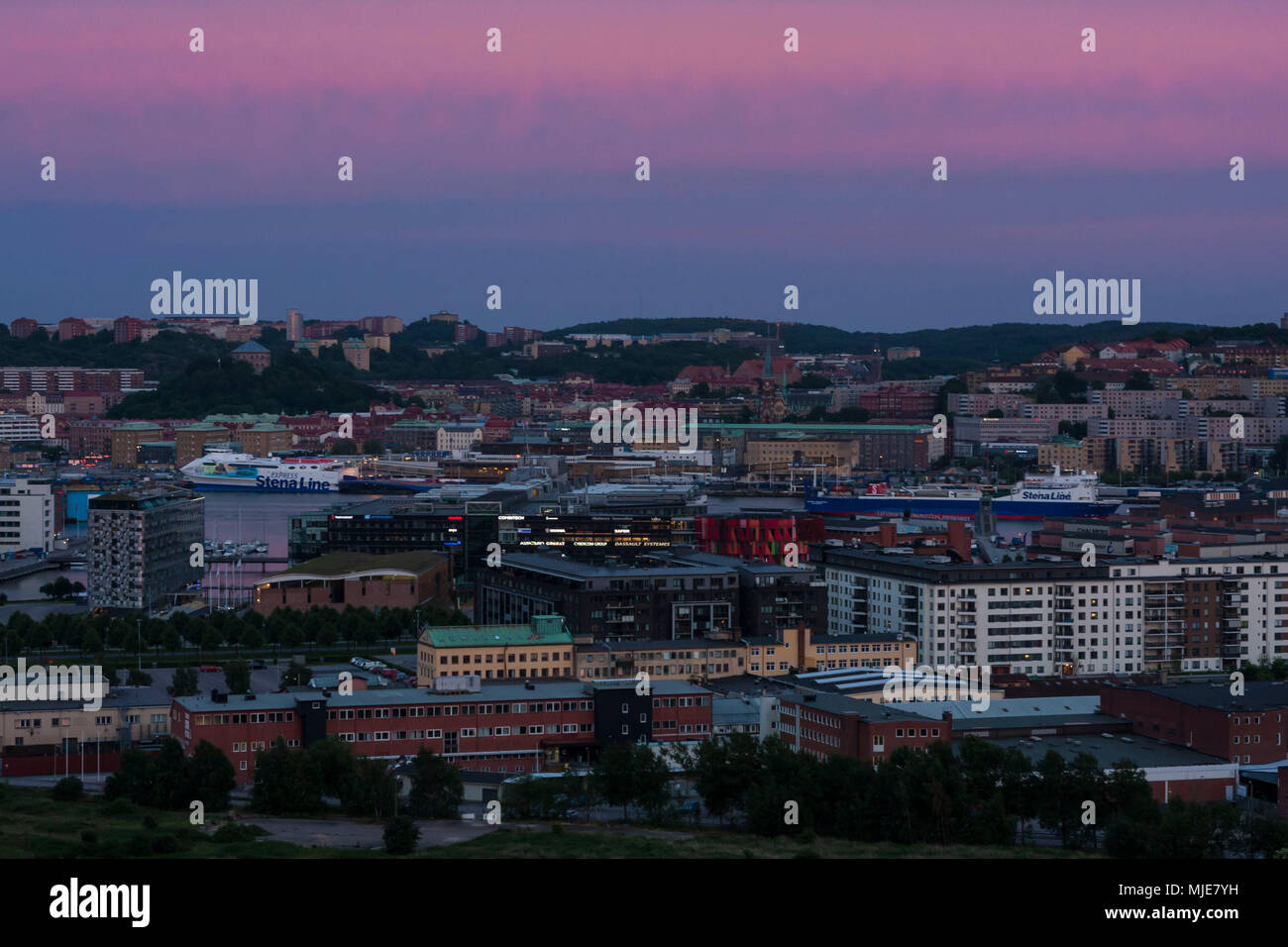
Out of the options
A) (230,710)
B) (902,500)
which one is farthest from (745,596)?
(902,500)

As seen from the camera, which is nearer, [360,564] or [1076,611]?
[1076,611]

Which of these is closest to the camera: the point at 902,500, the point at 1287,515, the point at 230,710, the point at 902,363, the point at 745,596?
the point at 230,710

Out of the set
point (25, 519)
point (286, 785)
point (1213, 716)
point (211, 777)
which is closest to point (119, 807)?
point (211, 777)

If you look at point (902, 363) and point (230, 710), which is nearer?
point (230, 710)

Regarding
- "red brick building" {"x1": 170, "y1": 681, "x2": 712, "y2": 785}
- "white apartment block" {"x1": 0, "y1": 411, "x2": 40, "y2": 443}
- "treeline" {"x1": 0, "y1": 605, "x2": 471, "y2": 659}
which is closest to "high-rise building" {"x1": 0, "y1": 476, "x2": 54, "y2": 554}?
"treeline" {"x1": 0, "y1": 605, "x2": 471, "y2": 659}

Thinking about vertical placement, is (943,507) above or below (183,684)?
above

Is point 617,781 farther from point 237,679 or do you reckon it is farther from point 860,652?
point 860,652
